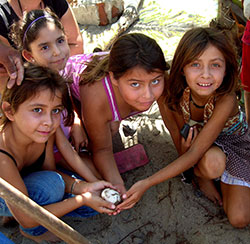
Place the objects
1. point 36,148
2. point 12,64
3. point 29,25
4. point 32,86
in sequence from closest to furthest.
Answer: point 32,86 → point 12,64 → point 36,148 → point 29,25

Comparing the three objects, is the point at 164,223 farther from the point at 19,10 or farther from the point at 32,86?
the point at 19,10

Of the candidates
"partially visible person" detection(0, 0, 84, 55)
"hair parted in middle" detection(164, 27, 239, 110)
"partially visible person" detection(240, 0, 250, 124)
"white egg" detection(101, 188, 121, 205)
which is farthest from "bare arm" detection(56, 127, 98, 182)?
"partially visible person" detection(240, 0, 250, 124)

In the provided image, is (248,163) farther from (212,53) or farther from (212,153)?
(212,53)

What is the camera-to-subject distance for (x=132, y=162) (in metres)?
2.51

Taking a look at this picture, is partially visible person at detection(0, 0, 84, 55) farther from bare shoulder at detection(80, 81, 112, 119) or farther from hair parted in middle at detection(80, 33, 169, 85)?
hair parted in middle at detection(80, 33, 169, 85)

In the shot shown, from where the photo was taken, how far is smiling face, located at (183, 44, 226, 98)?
6.21 feet

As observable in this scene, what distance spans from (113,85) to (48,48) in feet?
2.14

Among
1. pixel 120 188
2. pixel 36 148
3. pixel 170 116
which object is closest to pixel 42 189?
pixel 36 148

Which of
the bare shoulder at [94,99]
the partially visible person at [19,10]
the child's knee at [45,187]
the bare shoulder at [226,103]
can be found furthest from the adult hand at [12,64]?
the bare shoulder at [226,103]

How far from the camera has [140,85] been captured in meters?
1.90

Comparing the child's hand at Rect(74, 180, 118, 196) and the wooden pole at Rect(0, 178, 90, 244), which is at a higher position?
the wooden pole at Rect(0, 178, 90, 244)

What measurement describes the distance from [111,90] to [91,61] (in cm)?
36

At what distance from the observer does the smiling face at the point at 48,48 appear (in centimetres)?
233

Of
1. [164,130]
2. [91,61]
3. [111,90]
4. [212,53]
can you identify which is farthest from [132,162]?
[212,53]
